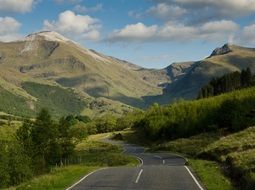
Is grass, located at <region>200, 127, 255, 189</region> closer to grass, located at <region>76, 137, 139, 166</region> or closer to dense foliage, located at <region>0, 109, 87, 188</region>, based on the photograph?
grass, located at <region>76, 137, 139, 166</region>

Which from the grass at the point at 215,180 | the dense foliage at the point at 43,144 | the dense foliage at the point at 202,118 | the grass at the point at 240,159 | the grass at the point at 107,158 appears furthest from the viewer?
the dense foliage at the point at 202,118

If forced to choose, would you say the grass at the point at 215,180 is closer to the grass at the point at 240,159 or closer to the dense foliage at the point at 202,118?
the grass at the point at 240,159

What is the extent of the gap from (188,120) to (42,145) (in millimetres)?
53084

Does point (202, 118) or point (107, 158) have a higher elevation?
point (202, 118)

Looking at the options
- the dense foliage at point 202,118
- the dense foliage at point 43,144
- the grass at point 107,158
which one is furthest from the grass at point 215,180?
the dense foliage at point 43,144

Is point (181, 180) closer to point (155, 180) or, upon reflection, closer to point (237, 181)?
point (155, 180)

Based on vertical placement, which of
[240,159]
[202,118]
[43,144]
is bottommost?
[240,159]

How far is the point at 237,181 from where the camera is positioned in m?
28.6

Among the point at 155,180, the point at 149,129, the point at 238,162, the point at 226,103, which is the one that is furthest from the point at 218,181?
the point at 149,129

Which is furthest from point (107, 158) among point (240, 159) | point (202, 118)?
point (202, 118)

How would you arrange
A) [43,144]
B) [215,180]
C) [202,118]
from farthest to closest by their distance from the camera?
1. [202,118]
2. [43,144]
3. [215,180]

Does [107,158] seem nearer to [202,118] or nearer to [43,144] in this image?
[43,144]

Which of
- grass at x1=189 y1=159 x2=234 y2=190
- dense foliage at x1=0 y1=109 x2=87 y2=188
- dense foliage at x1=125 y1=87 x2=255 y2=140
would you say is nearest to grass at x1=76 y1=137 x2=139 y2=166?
dense foliage at x1=0 y1=109 x2=87 y2=188

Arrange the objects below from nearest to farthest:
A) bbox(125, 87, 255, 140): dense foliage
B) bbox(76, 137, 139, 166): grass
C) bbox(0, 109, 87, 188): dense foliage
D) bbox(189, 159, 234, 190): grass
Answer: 1. bbox(189, 159, 234, 190): grass
2. bbox(76, 137, 139, 166): grass
3. bbox(0, 109, 87, 188): dense foliage
4. bbox(125, 87, 255, 140): dense foliage
